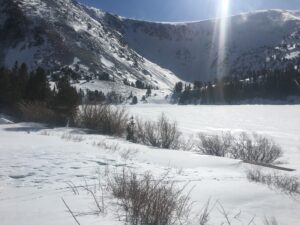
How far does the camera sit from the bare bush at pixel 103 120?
22891 mm

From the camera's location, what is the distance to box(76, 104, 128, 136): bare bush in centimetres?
2289

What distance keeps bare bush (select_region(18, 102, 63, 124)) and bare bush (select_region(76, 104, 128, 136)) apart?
1615 mm

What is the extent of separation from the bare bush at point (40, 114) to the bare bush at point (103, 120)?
Result: 161 cm

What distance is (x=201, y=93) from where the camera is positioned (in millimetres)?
144000

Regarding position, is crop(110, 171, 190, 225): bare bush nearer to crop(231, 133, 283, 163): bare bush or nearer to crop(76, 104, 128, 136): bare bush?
crop(231, 133, 283, 163): bare bush

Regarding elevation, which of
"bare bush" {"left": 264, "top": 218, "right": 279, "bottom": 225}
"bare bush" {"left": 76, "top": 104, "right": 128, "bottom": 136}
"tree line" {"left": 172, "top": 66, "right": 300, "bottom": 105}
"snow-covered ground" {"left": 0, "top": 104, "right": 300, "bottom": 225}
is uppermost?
"tree line" {"left": 172, "top": 66, "right": 300, "bottom": 105}

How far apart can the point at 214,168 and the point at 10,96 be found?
2592 centimetres

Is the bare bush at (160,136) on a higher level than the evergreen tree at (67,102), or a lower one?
lower

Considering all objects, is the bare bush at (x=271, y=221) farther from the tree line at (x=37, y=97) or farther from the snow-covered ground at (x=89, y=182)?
the tree line at (x=37, y=97)

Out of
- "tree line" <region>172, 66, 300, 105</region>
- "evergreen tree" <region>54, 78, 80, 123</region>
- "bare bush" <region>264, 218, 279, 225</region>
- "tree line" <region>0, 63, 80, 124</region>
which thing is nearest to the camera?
"bare bush" <region>264, 218, 279, 225</region>

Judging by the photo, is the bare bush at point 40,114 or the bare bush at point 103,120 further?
the bare bush at point 40,114

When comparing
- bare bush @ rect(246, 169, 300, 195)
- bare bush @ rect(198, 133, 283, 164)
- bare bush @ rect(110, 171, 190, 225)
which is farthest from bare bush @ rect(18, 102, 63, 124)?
bare bush @ rect(110, 171, 190, 225)

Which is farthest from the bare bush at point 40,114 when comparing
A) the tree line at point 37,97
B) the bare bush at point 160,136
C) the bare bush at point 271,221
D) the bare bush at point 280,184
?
the bare bush at point 271,221

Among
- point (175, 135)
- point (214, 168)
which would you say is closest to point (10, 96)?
point (175, 135)
